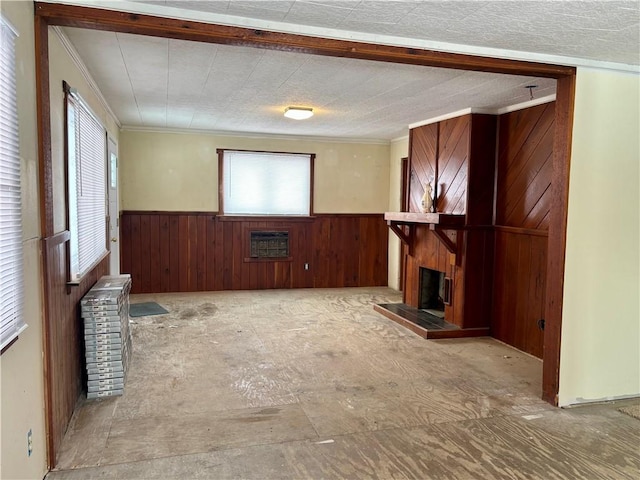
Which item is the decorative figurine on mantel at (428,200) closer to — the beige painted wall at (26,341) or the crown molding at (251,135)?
the crown molding at (251,135)

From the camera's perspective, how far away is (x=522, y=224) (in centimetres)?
440

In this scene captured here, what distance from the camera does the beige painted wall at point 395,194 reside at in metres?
7.18

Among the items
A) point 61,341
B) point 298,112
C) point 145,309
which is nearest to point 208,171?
point 145,309

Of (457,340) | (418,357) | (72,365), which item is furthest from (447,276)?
(72,365)

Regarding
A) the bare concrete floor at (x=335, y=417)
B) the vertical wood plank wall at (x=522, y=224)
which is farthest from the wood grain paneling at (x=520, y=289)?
the bare concrete floor at (x=335, y=417)

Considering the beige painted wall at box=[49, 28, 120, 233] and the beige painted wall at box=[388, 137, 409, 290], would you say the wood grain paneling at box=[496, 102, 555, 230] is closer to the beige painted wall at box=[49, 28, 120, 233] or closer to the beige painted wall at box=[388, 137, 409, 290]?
the beige painted wall at box=[388, 137, 409, 290]

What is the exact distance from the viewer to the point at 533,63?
9.56 ft

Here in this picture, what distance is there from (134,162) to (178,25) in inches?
181

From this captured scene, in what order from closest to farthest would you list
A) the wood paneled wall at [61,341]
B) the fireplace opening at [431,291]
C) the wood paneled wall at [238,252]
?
1. the wood paneled wall at [61,341]
2. the fireplace opening at [431,291]
3. the wood paneled wall at [238,252]

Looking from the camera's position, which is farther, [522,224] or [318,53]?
[522,224]

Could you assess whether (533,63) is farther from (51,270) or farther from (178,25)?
(51,270)

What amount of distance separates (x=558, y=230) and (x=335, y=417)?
6.23 feet

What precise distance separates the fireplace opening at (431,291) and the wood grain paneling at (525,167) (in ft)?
3.87

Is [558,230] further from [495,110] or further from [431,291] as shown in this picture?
[431,291]
